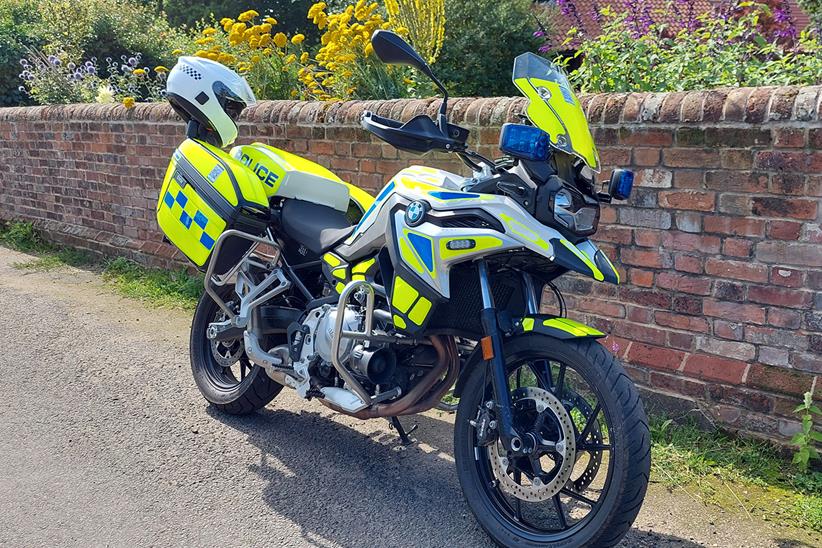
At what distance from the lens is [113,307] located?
6152 millimetres

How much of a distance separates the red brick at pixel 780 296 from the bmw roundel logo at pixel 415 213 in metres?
1.57

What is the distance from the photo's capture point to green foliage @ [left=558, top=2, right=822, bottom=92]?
4066mm

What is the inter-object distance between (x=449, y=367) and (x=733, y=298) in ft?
4.44

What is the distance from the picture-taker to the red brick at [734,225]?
3.48 m

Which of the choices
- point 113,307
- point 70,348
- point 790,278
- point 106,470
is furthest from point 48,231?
point 790,278

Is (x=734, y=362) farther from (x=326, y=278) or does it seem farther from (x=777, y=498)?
(x=326, y=278)

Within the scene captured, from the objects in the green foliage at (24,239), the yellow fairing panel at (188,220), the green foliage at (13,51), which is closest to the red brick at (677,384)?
the yellow fairing panel at (188,220)

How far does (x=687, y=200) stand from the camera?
3.68 meters

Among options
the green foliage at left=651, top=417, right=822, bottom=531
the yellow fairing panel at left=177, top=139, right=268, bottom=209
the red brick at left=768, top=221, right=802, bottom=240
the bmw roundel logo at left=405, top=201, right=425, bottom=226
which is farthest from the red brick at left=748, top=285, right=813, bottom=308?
the yellow fairing panel at left=177, top=139, right=268, bottom=209

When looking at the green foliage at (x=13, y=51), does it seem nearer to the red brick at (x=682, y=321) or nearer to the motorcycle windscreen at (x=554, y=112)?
the red brick at (x=682, y=321)

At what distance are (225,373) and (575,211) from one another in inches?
89.5

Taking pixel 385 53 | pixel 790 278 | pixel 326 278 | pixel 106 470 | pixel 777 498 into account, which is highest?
pixel 385 53

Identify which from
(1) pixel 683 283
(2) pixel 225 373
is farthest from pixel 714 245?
(2) pixel 225 373

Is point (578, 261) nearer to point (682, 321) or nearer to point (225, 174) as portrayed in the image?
point (682, 321)
